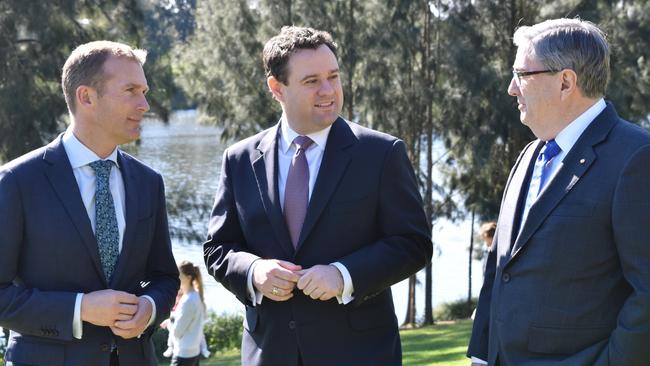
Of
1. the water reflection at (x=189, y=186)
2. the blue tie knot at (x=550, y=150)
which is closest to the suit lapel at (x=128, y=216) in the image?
the blue tie knot at (x=550, y=150)

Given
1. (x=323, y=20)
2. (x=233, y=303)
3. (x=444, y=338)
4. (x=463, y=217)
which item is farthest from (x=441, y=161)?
(x=444, y=338)

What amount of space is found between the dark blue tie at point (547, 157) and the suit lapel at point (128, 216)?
5.89 ft

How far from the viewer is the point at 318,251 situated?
13.7 feet

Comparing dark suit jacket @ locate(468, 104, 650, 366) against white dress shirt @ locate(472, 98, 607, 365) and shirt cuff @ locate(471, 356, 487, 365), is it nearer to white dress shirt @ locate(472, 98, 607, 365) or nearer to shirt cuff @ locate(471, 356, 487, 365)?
white dress shirt @ locate(472, 98, 607, 365)

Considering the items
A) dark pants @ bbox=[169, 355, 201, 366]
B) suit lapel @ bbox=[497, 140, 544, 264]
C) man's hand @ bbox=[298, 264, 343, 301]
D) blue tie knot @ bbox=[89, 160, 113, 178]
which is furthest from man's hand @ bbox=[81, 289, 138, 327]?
dark pants @ bbox=[169, 355, 201, 366]

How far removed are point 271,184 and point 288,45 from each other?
66cm

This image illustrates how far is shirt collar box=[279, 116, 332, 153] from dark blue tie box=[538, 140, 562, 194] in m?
1.11

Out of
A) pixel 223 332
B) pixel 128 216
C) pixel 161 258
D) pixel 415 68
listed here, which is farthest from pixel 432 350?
pixel 415 68

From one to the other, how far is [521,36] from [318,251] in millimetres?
1316

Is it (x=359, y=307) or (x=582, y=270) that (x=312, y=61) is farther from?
(x=582, y=270)

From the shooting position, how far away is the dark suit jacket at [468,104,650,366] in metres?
3.29

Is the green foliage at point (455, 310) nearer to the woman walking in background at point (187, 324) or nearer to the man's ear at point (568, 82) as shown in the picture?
the woman walking in background at point (187, 324)

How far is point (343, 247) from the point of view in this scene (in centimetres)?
420

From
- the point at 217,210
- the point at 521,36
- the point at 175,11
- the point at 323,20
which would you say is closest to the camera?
the point at 521,36
